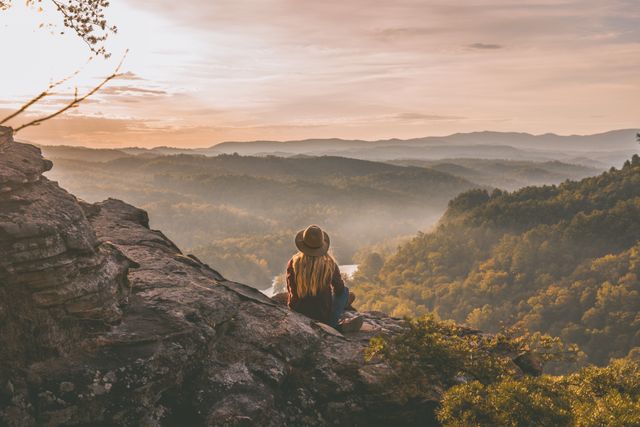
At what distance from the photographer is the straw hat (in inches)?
357

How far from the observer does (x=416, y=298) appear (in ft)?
448

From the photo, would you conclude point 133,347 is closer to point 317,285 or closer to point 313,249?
point 313,249

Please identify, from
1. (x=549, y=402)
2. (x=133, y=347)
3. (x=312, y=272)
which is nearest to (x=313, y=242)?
(x=312, y=272)

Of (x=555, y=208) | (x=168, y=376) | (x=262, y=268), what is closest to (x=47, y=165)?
(x=168, y=376)

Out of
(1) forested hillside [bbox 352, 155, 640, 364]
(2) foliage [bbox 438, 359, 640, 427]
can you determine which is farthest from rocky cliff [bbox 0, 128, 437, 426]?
(1) forested hillside [bbox 352, 155, 640, 364]

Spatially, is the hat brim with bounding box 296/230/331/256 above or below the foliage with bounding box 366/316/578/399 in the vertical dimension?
above

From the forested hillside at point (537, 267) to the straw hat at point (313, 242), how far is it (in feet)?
341

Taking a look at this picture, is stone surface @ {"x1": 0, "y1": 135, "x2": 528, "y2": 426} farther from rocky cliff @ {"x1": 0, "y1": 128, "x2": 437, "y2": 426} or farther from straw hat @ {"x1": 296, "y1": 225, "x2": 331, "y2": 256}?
straw hat @ {"x1": 296, "y1": 225, "x2": 331, "y2": 256}

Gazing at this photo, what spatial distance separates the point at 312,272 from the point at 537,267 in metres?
134

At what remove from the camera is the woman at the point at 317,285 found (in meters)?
9.38

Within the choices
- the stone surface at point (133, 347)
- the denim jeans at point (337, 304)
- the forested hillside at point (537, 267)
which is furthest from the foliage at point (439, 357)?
the forested hillside at point (537, 267)

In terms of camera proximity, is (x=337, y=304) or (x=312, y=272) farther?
(x=337, y=304)

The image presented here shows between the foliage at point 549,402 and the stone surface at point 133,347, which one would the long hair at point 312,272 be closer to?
the stone surface at point 133,347

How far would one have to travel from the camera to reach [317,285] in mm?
9641
